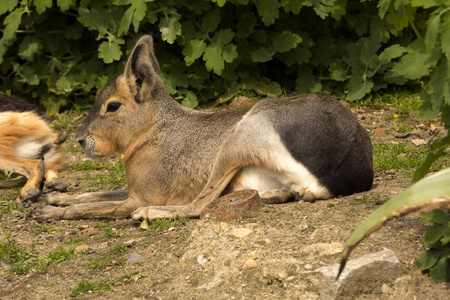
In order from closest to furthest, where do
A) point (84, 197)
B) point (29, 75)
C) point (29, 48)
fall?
point (84, 197) → point (29, 48) → point (29, 75)

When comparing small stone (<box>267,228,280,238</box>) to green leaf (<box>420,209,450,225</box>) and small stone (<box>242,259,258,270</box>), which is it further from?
green leaf (<box>420,209,450,225</box>)

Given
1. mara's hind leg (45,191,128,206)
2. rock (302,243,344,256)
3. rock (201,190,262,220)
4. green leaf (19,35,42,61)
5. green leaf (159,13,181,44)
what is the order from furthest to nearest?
green leaf (19,35,42,61) → green leaf (159,13,181,44) → mara's hind leg (45,191,128,206) → rock (201,190,262,220) → rock (302,243,344,256)

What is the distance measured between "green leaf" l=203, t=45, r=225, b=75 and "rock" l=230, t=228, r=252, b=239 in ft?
10.2

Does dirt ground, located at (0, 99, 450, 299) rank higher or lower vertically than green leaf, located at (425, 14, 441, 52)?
lower

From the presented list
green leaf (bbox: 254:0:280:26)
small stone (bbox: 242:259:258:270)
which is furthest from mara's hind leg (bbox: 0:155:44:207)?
green leaf (bbox: 254:0:280:26)

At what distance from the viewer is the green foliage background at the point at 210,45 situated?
6.76m

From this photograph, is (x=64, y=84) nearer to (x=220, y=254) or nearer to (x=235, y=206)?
(x=235, y=206)

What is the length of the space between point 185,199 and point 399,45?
3591 mm

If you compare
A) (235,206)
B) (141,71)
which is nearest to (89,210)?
(141,71)

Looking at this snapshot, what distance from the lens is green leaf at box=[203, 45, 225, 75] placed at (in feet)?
A: 21.9

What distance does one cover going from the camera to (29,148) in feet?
19.8

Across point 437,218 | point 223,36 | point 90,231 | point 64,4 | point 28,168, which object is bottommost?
point 90,231

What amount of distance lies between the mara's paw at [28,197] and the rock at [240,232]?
2.30m

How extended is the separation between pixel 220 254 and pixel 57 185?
8.20 ft
